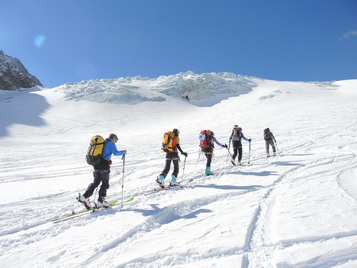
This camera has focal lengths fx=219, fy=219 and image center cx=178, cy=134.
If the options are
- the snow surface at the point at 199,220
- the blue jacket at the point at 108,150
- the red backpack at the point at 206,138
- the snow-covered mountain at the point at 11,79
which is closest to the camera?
the snow surface at the point at 199,220

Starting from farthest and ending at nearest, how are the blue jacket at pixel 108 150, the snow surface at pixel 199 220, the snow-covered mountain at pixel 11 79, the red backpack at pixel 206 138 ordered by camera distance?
1. the snow-covered mountain at pixel 11 79
2. the red backpack at pixel 206 138
3. the blue jacket at pixel 108 150
4. the snow surface at pixel 199 220

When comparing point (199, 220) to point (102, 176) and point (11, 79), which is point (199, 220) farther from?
point (11, 79)

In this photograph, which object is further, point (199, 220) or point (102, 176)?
point (102, 176)

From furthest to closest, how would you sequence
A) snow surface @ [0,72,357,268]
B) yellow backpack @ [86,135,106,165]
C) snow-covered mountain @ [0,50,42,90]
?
1. snow-covered mountain @ [0,50,42,90]
2. yellow backpack @ [86,135,106,165]
3. snow surface @ [0,72,357,268]

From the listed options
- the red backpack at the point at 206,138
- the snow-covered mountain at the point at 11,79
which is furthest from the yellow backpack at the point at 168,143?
the snow-covered mountain at the point at 11,79

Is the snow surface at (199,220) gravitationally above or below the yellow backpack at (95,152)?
below

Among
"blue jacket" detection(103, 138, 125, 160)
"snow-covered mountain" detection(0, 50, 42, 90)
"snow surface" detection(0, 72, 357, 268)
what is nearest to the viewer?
"snow surface" detection(0, 72, 357, 268)

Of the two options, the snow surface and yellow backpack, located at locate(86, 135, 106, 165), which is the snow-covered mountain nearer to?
the snow surface

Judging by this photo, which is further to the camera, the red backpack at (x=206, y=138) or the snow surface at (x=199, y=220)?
the red backpack at (x=206, y=138)

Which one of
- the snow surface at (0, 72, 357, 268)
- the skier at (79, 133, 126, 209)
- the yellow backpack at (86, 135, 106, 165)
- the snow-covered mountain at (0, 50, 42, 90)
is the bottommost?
the snow surface at (0, 72, 357, 268)

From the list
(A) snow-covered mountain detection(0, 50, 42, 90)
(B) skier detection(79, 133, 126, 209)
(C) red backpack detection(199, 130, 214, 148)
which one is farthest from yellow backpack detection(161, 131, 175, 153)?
(A) snow-covered mountain detection(0, 50, 42, 90)

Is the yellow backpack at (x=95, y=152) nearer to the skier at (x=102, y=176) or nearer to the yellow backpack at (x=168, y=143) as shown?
the skier at (x=102, y=176)

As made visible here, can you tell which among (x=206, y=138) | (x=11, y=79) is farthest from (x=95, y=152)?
(x=11, y=79)

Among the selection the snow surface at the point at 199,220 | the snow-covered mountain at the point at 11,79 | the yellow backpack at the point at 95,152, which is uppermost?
the snow-covered mountain at the point at 11,79
